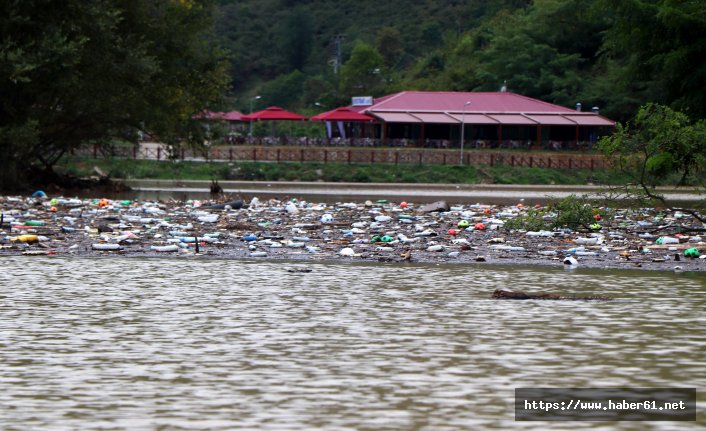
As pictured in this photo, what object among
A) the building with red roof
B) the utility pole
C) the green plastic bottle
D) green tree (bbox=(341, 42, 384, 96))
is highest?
the utility pole

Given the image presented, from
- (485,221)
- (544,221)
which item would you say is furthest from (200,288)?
(485,221)

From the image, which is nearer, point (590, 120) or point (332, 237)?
point (332, 237)

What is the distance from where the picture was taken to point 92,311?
11953mm

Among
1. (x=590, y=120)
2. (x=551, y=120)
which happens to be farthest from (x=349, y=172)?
(x=590, y=120)

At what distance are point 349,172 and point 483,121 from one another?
11286mm

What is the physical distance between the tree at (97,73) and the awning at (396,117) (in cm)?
2810

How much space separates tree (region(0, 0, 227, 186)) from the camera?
A: 3142 cm

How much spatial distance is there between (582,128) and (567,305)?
59.5 m

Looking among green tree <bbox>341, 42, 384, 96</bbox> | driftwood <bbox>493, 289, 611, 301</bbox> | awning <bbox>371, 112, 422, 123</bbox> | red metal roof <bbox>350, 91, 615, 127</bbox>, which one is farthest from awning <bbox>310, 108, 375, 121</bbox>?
driftwood <bbox>493, 289, 611, 301</bbox>

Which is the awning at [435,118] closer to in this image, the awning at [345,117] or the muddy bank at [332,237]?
the awning at [345,117]

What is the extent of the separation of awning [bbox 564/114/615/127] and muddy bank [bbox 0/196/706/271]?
1683 inches

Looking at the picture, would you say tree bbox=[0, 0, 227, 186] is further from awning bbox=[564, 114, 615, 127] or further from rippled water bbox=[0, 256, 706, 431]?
awning bbox=[564, 114, 615, 127]

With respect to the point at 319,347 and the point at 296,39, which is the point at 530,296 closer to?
the point at 319,347

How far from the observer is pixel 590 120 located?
68.3 metres
